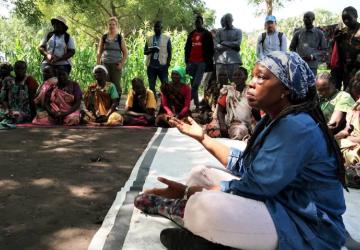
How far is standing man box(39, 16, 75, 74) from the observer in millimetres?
6418

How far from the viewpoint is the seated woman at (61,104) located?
19.7 feet

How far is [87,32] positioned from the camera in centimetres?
2395

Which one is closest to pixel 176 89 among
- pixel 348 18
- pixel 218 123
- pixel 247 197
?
pixel 218 123

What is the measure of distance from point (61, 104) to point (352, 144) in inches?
156

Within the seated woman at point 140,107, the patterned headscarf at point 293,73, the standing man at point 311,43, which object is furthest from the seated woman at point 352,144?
the seated woman at point 140,107

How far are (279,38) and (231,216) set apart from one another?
212 inches

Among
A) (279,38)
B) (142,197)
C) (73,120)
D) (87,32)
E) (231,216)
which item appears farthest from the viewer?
(87,32)

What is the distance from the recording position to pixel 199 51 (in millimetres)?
6996

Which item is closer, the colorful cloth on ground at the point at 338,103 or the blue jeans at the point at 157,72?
the colorful cloth on ground at the point at 338,103

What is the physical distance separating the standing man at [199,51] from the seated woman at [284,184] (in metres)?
5.21

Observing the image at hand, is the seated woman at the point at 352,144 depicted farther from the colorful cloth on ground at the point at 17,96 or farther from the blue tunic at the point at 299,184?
the colorful cloth on ground at the point at 17,96

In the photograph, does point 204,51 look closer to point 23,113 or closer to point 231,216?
point 23,113

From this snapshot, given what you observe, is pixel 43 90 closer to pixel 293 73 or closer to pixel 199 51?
pixel 199 51

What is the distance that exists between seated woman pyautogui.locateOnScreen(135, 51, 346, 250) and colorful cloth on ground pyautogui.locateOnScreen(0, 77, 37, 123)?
4978 millimetres
